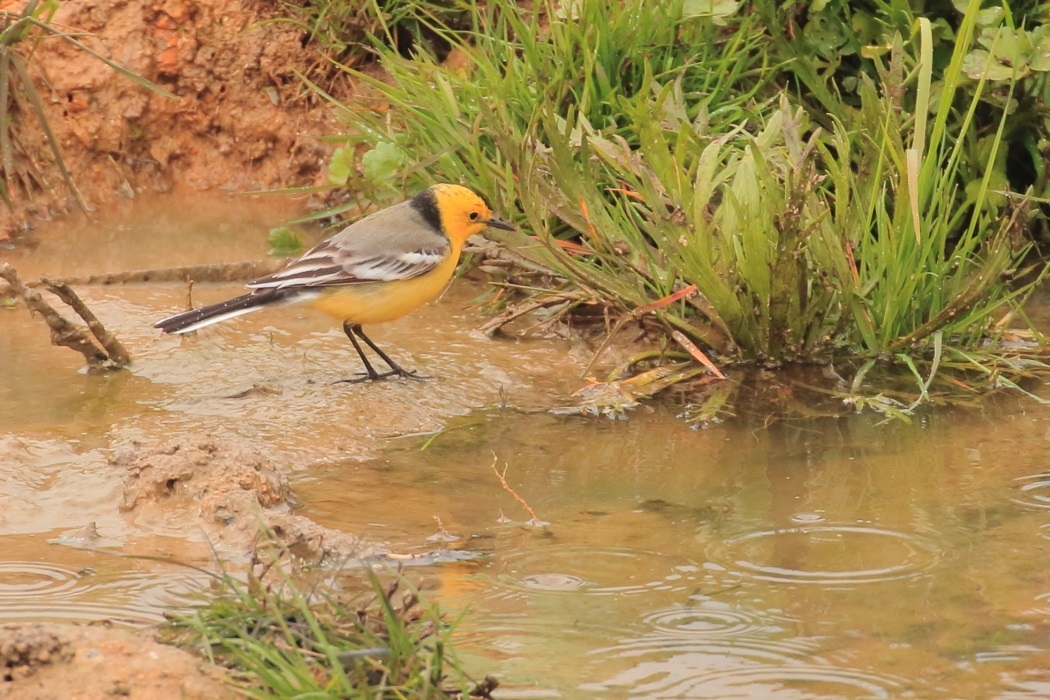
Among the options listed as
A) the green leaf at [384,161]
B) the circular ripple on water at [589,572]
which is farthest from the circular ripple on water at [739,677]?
the green leaf at [384,161]

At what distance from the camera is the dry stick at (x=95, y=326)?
553 cm

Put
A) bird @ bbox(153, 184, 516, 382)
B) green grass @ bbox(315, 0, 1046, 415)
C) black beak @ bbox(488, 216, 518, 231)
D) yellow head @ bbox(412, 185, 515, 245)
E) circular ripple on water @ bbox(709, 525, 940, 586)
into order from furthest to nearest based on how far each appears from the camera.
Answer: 1. black beak @ bbox(488, 216, 518, 231)
2. yellow head @ bbox(412, 185, 515, 245)
3. bird @ bbox(153, 184, 516, 382)
4. green grass @ bbox(315, 0, 1046, 415)
5. circular ripple on water @ bbox(709, 525, 940, 586)

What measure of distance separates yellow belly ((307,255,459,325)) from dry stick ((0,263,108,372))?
92 centimetres

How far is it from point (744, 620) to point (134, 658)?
1.58 meters

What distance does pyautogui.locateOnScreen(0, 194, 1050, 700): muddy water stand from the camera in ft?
11.3

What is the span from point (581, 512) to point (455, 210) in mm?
2113

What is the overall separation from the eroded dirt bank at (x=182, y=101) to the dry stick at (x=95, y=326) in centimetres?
245

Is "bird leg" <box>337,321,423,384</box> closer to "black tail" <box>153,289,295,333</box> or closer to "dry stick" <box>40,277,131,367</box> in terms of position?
"black tail" <box>153,289,295,333</box>

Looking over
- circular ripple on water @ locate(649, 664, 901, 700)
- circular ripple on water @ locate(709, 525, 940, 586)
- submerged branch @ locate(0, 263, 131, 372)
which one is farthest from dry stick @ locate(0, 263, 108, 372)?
circular ripple on water @ locate(649, 664, 901, 700)

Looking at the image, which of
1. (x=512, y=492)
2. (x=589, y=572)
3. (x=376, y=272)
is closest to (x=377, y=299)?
(x=376, y=272)

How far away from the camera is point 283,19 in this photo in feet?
25.5

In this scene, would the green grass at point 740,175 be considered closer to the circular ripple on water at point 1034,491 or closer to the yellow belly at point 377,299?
the yellow belly at point 377,299

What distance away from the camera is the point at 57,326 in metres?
5.52

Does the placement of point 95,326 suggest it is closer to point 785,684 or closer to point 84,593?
point 84,593
